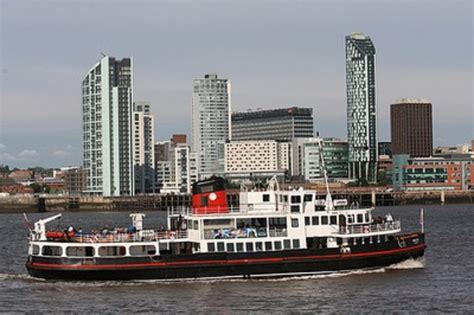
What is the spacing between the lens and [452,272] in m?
59.0

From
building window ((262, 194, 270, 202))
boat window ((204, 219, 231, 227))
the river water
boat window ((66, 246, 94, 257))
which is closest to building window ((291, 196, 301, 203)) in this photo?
building window ((262, 194, 270, 202))

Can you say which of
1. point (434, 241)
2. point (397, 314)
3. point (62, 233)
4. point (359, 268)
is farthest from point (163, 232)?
point (434, 241)

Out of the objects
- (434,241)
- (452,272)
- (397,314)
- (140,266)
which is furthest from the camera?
(434,241)

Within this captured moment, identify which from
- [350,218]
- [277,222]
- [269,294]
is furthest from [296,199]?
[269,294]

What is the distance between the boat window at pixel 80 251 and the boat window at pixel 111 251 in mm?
553

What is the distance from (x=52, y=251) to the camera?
54.7 meters

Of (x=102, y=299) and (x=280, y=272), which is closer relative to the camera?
(x=102, y=299)

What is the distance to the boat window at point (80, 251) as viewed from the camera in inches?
Answer: 2141

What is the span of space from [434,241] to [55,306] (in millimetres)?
41748

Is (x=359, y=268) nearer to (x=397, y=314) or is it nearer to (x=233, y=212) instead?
(x=233, y=212)

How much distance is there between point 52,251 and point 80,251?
1.45 meters

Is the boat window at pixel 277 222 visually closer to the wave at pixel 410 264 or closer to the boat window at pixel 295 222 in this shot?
the boat window at pixel 295 222

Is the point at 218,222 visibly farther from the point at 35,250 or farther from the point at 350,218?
the point at 35,250

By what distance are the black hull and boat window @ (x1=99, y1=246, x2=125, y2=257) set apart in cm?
47
